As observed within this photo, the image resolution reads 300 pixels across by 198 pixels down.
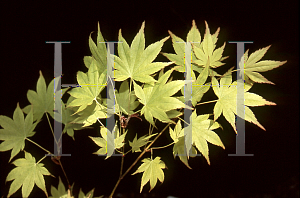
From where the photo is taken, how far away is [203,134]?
62cm

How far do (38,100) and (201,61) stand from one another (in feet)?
1.85

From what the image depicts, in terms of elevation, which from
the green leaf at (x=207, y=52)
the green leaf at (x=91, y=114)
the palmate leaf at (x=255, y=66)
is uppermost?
the green leaf at (x=207, y=52)

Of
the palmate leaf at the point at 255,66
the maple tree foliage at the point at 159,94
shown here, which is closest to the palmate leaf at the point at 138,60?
the maple tree foliage at the point at 159,94

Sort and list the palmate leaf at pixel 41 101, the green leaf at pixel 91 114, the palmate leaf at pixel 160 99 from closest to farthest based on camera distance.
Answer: the palmate leaf at pixel 160 99 < the green leaf at pixel 91 114 < the palmate leaf at pixel 41 101

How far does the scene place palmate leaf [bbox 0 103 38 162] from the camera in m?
0.76

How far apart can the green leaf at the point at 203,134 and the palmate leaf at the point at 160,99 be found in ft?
0.25

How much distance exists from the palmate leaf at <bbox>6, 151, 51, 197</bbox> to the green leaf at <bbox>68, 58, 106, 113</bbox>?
0.25m

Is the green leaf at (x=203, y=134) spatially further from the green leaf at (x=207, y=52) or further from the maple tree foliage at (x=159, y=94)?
the green leaf at (x=207, y=52)

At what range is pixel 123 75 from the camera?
2.11ft

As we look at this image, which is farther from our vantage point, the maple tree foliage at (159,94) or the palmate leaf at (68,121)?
the palmate leaf at (68,121)

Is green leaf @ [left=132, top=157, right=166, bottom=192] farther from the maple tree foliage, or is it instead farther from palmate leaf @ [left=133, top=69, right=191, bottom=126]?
A: palmate leaf @ [left=133, top=69, right=191, bottom=126]

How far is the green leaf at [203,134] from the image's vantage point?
0.61 metres

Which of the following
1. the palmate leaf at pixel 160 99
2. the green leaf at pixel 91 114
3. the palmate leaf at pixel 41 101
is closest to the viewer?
the palmate leaf at pixel 160 99

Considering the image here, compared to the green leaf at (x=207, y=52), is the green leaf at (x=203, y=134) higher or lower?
lower
